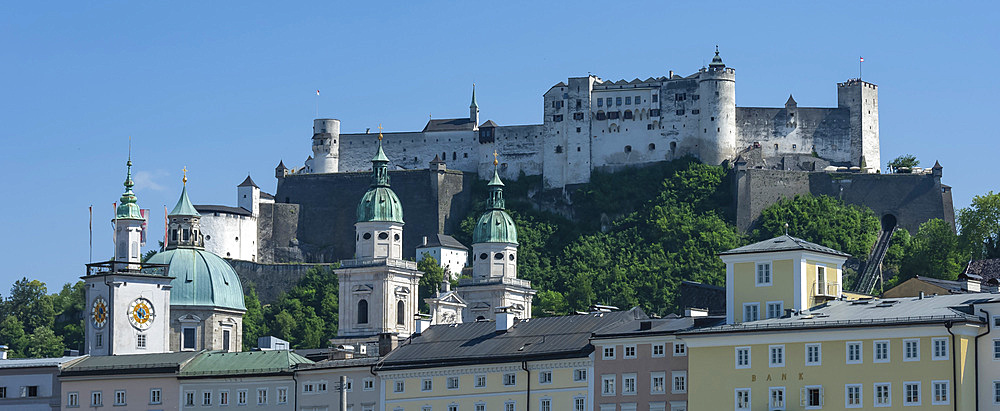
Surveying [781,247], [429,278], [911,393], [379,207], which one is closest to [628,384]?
[781,247]

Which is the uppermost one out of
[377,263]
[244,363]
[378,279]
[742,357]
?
[377,263]

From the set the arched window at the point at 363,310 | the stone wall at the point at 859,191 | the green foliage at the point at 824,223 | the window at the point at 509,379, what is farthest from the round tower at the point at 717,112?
the window at the point at 509,379

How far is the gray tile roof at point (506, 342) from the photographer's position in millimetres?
77375

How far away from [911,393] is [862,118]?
11034 cm

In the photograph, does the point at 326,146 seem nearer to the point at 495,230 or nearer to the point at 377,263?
the point at 495,230

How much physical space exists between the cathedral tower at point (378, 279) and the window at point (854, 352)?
5720cm

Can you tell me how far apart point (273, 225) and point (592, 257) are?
29.1 metres

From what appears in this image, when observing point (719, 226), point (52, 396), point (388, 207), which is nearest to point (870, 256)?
point (719, 226)

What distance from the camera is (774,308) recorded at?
2766 inches

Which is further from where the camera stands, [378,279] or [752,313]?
A: [378,279]

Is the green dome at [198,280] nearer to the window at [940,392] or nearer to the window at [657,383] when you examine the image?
the window at [657,383]

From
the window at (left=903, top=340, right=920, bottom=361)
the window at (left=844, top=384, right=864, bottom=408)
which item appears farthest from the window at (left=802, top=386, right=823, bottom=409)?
the window at (left=903, top=340, right=920, bottom=361)

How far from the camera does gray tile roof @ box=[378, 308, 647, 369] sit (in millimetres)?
77375

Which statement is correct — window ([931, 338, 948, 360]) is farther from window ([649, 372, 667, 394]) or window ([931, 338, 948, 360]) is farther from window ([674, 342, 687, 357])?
window ([649, 372, 667, 394])
